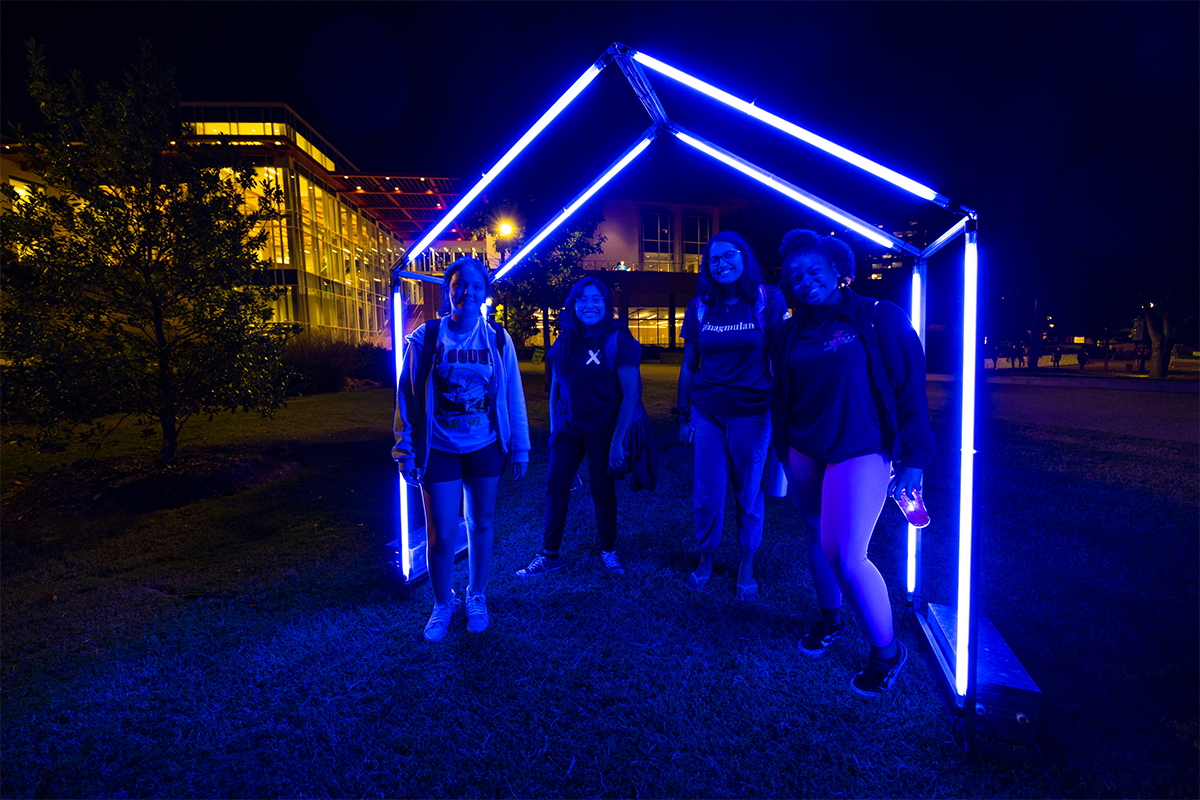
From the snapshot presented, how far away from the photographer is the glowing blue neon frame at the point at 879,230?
217 centimetres

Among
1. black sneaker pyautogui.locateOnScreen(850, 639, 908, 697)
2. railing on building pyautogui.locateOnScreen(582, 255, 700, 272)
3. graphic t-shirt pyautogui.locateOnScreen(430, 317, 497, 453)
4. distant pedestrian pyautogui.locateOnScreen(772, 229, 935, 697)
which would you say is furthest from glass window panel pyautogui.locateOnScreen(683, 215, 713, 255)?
black sneaker pyautogui.locateOnScreen(850, 639, 908, 697)

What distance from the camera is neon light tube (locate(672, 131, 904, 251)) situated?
3105 mm

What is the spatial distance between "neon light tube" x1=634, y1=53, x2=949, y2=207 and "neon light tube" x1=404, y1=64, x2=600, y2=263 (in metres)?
0.29

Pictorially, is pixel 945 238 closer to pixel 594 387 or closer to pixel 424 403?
pixel 594 387

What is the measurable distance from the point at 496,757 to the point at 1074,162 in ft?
73.2

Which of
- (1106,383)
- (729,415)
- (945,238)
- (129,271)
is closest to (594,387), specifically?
(729,415)

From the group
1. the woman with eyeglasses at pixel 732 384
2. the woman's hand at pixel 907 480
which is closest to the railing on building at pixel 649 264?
the woman with eyeglasses at pixel 732 384

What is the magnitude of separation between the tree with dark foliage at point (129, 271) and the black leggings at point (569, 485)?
523 cm

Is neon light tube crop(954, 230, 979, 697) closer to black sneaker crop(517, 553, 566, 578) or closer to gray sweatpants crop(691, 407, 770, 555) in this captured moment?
gray sweatpants crop(691, 407, 770, 555)

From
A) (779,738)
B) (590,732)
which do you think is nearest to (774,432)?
(779,738)

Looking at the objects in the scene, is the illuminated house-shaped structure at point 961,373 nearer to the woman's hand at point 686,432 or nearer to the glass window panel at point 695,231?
the woman's hand at point 686,432

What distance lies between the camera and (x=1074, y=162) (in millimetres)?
16766

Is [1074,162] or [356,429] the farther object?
[1074,162]

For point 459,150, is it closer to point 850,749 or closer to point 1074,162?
point 850,749
